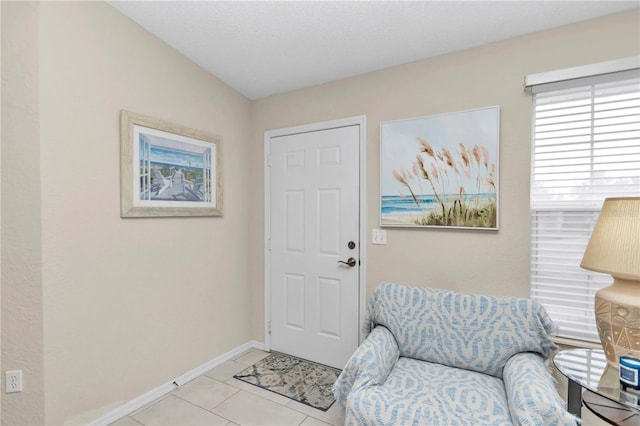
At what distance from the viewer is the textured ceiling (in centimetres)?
179

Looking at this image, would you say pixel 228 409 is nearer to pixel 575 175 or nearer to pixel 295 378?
pixel 295 378

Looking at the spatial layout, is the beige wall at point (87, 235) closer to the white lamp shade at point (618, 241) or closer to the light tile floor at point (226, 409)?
the light tile floor at point (226, 409)

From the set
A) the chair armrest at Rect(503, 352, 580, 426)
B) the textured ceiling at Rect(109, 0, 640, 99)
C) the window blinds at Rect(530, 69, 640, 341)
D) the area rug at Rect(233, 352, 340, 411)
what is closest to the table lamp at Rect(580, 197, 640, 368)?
the chair armrest at Rect(503, 352, 580, 426)

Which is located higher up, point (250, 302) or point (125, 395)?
point (250, 302)

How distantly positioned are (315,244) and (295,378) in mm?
1092

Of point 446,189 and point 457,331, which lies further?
point 446,189

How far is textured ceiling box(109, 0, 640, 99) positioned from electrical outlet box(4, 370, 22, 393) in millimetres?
2282

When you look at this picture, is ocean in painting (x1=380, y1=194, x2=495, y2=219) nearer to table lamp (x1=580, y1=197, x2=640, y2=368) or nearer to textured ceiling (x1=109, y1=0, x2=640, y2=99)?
table lamp (x1=580, y1=197, x2=640, y2=368)

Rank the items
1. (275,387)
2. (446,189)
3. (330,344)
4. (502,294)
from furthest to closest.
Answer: (330,344) < (275,387) < (446,189) < (502,294)

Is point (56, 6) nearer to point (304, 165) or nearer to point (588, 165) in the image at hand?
point (304, 165)

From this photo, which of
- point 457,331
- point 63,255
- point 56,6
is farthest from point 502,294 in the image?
point 56,6

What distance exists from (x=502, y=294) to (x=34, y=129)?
2.95 meters

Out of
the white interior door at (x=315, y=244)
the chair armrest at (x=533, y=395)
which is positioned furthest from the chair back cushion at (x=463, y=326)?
the white interior door at (x=315, y=244)

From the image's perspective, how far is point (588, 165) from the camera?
1785 millimetres
